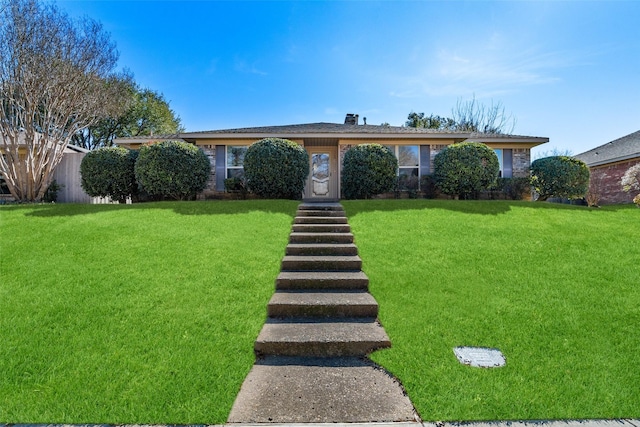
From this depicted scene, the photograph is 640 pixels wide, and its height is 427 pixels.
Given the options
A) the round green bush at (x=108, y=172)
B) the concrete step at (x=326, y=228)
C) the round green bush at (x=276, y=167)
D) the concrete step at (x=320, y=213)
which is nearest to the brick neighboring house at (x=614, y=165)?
the concrete step at (x=320, y=213)

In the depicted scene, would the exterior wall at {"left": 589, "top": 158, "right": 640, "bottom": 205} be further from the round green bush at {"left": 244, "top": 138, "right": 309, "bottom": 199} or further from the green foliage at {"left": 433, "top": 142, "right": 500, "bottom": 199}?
the round green bush at {"left": 244, "top": 138, "right": 309, "bottom": 199}

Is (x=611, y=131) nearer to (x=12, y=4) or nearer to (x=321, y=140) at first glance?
(x=321, y=140)

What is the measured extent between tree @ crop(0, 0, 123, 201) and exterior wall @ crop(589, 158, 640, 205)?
72.7 ft

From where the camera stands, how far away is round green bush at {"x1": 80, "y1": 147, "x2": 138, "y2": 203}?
33.4 feet

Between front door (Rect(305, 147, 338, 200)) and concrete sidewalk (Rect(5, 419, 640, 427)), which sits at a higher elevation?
front door (Rect(305, 147, 338, 200))

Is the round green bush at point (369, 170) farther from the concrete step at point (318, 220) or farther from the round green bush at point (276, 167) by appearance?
the concrete step at point (318, 220)

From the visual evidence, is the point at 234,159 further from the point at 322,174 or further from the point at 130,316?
the point at 130,316

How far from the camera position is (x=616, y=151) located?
1476cm

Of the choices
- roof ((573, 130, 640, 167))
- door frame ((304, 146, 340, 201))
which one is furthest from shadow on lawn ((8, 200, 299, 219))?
roof ((573, 130, 640, 167))

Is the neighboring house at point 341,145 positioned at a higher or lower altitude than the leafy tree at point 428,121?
lower

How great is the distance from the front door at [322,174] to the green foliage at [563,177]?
8073mm

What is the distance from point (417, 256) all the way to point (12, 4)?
46.4 ft

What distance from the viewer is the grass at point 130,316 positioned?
98.0 inches

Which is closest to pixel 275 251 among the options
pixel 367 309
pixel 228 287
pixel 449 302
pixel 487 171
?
pixel 228 287
